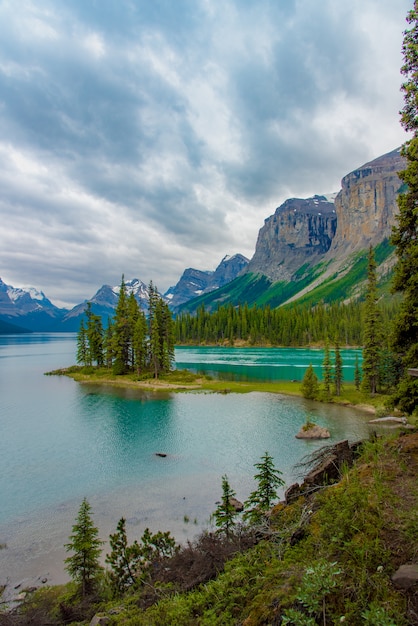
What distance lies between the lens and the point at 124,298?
Answer: 82.8 metres

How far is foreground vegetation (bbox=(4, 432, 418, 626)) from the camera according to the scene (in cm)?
575

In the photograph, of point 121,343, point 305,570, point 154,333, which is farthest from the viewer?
point 121,343

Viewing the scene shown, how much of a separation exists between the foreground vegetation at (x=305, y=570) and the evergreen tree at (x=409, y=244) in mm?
2928

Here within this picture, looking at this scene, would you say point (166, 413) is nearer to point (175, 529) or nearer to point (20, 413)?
point (20, 413)

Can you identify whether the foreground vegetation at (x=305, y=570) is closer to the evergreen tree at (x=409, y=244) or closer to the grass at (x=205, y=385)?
the evergreen tree at (x=409, y=244)

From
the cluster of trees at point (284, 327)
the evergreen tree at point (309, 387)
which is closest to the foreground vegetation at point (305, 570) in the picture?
the evergreen tree at point (309, 387)

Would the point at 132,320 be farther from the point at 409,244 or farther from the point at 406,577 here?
the point at 406,577

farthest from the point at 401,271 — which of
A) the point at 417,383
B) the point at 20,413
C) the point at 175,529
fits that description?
the point at 20,413

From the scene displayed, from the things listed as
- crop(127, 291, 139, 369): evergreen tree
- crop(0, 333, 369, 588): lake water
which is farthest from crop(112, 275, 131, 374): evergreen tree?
crop(0, 333, 369, 588): lake water

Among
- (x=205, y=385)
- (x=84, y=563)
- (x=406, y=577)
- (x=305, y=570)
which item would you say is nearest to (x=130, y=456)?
(x=84, y=563)

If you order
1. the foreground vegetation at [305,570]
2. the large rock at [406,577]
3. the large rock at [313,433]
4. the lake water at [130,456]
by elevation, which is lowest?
the lake water at [130,456]

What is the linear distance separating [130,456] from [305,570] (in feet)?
88.0

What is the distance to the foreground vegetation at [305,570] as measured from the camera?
18.9ft

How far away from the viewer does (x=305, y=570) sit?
650 centimetres
